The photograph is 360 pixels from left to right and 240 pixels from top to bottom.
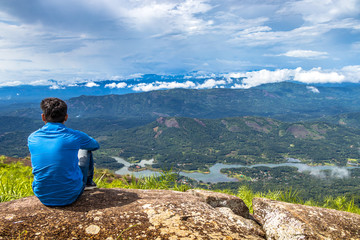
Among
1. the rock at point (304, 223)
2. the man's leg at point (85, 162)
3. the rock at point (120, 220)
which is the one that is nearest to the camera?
the rock at point (120, 220)

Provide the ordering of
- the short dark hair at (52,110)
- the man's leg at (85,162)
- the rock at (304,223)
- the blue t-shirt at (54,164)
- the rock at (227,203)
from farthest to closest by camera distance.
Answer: the rock at (227,203)
the man's leg at (85,162)
the short dark hair at (52,110)
the rock at (304,223)
the blue t-shirt at (54,164)

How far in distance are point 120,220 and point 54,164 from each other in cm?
229

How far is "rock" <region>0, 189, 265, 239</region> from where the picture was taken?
5.12 metres

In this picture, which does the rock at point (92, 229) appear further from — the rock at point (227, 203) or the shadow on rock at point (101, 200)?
the rock at point (227, 203)

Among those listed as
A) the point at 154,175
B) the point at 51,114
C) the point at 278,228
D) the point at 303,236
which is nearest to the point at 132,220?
the point at 51,114

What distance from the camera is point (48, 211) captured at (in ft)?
19.5

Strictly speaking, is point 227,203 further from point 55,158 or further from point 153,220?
point 55,158

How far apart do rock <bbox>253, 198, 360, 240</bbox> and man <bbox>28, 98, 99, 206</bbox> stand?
19.2ft

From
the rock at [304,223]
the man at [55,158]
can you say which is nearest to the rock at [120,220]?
the man at [55,158]

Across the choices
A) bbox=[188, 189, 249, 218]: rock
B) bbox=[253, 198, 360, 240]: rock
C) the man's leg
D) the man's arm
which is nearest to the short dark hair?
the man's arm

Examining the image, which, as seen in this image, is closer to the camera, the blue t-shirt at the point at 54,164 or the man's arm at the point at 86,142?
the blue t-shirt at the point at 54,164

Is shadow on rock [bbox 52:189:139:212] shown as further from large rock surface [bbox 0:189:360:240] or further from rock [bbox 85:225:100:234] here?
rock [bbox 85:225:100:234]

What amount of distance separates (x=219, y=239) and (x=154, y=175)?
22.9 feet

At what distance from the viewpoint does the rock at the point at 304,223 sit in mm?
6156
